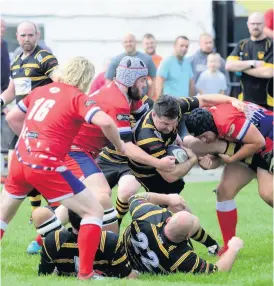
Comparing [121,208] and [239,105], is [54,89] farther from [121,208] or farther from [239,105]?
[239,105]

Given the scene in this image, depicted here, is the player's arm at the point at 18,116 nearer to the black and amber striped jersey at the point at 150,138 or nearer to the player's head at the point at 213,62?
the black and amber striped jersey at the point at 150,138

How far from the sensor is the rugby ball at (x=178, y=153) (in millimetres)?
9836

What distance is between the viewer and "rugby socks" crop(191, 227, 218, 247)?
970 cm

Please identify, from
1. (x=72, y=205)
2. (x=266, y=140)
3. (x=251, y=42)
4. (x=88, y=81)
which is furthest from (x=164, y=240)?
(x=251, y=42)

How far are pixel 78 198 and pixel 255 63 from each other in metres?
5.80

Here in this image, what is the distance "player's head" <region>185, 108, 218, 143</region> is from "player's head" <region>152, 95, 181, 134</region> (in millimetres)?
184

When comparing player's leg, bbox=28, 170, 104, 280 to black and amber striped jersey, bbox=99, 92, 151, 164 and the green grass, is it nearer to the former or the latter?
the green grass

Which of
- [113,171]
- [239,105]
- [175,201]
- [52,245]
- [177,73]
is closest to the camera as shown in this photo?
[52,245]

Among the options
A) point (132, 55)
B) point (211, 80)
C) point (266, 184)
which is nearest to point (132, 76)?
point (266, 184)

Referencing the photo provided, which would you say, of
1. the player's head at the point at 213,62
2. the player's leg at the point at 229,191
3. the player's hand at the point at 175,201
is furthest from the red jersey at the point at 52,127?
the player's head at the point at 213,62

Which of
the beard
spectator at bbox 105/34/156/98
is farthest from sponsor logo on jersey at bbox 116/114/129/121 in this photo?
spectator at bbox 105/34/156/98

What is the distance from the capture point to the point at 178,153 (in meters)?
9.88

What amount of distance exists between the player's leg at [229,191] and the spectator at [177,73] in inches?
269

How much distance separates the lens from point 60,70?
8758mm
